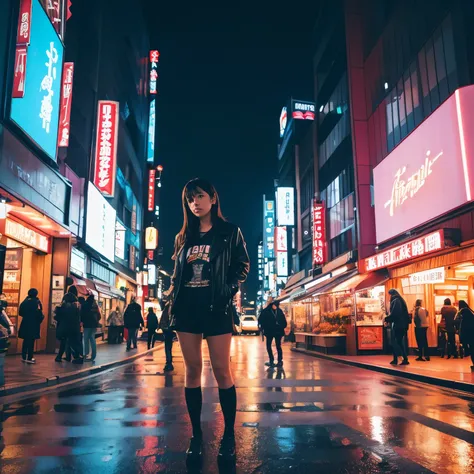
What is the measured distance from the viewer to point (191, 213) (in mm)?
4109

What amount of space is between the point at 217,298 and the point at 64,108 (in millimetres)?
16737

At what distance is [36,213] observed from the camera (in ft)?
46.7

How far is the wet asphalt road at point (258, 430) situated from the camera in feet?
11.2

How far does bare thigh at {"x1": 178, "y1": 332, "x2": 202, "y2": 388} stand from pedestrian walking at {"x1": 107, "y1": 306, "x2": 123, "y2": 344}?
829 inches

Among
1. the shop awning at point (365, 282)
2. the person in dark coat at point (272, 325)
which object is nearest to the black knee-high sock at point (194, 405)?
the person in dark coat at point (272, 325)

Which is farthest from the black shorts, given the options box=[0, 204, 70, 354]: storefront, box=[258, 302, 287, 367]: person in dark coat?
box=[0, 204, 70, 354]: storefront

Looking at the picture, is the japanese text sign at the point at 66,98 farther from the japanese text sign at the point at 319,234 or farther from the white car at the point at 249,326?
the white car at the point at 249,326

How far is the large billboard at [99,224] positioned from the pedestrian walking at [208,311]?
18.3m

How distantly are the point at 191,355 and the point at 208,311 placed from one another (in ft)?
1.22

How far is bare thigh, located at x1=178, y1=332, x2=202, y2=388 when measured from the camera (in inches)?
143

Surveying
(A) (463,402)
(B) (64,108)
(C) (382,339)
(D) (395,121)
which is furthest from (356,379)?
(B) (64,108)

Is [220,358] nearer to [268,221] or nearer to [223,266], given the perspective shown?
[223,266]

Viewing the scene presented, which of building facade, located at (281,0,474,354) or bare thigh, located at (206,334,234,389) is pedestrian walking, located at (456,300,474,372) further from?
bare thigh, located at (206,334,234,389)

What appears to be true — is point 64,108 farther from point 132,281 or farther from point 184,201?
point 132,281
